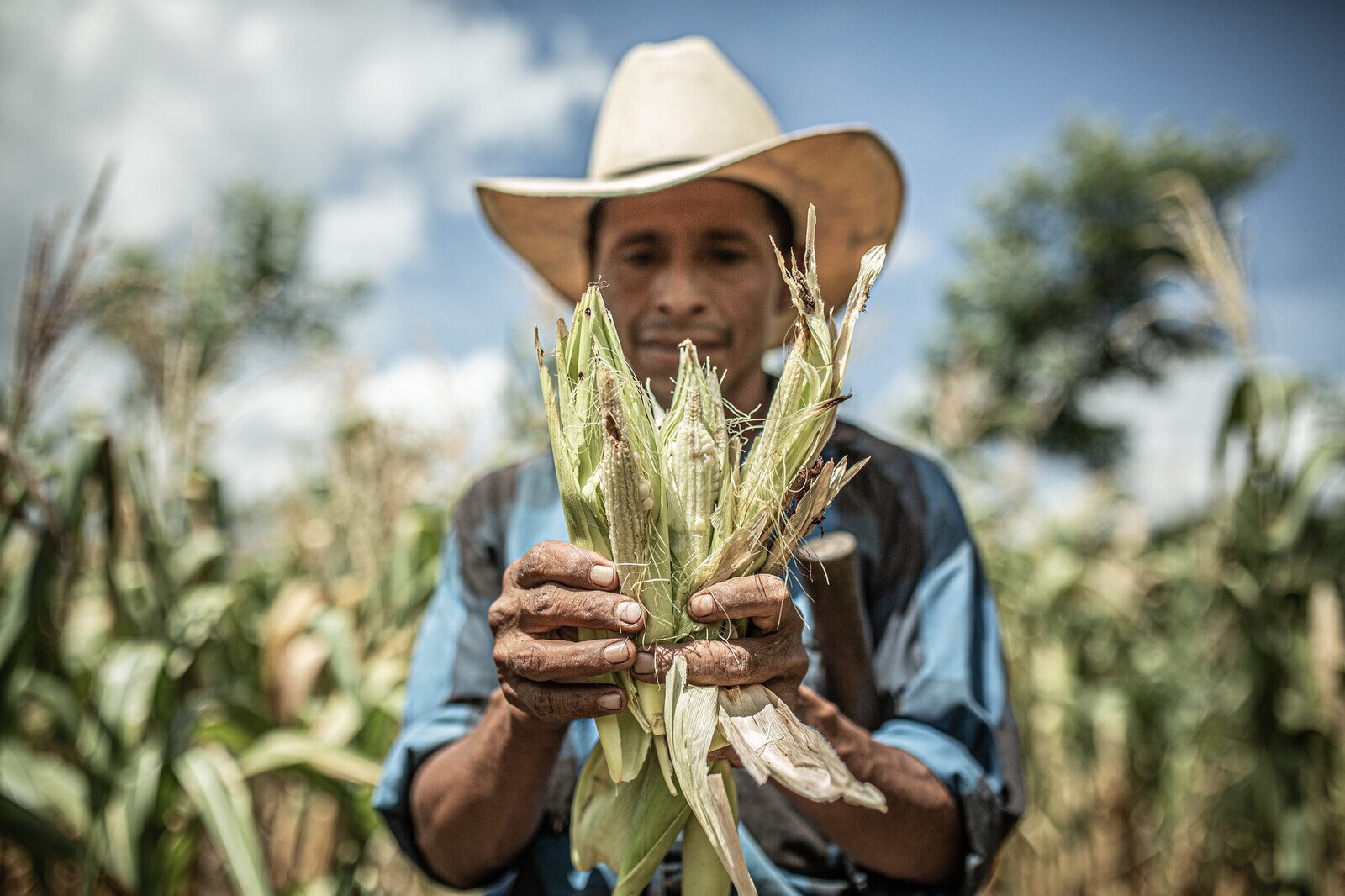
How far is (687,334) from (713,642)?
53cm

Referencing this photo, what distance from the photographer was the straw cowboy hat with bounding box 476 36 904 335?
53.0 inches

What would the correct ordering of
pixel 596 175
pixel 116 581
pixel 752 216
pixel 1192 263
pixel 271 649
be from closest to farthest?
pixel 752 216
pixel 596 175
pixel 116 581
pixel 271 649
pixel 1192 263

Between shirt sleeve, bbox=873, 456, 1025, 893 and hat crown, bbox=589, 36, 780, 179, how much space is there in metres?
0.71

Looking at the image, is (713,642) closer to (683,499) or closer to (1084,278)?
(683,499)

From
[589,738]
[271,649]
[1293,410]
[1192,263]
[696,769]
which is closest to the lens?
[696,769]

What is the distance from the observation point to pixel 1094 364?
17.2 m

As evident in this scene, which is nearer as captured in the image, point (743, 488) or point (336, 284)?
point (743, 488)

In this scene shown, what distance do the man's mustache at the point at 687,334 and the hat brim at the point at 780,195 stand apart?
0.15 meters

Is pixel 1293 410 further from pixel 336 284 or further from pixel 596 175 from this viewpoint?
pixel 336 284

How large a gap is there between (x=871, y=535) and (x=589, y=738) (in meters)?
0.51

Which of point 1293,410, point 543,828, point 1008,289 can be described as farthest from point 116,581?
point 1008,289

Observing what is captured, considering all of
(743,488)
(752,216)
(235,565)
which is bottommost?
(235,565)

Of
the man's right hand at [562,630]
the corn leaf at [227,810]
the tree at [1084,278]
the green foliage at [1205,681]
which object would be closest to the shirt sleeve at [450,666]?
the man's right hand at [562,630]

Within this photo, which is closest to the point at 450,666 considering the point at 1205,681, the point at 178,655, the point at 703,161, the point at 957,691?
the point at 957,691
